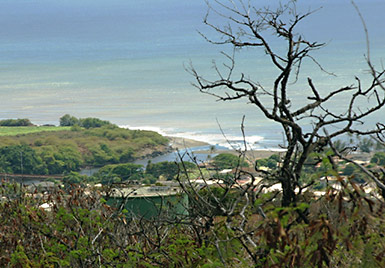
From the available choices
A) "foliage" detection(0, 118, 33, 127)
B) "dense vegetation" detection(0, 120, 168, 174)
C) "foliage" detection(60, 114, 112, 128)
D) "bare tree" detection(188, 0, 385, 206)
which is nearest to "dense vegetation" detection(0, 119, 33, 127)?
"foliage" detection(0, 118, 33, 127)

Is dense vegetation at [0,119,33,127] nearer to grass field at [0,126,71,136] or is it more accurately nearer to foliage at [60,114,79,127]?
grass field at [0,126,71,136]

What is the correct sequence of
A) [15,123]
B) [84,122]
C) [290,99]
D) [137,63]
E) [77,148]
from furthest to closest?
[137,63] → [15,123] → [84,122] → [77,148] → [290,99]

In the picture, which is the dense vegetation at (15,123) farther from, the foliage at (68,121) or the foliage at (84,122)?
the foliage at (84,122)

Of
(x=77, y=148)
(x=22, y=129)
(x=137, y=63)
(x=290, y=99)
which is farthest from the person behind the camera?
(x=137, y=63)

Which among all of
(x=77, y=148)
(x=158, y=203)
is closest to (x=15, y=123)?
(x=77, y=148)

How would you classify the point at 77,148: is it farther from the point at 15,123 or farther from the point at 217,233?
the point at 217,233

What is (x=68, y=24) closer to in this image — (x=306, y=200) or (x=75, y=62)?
(x=75, y=62)
